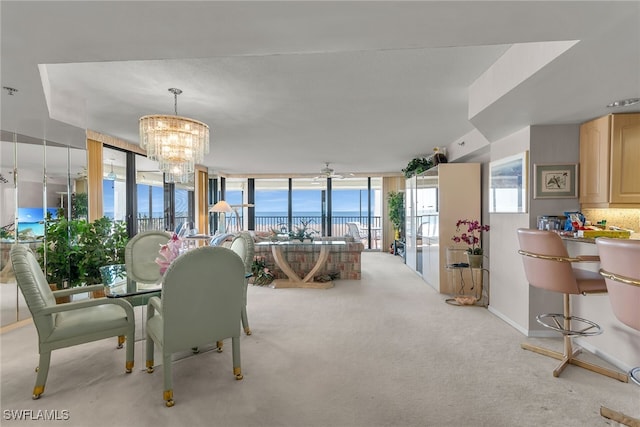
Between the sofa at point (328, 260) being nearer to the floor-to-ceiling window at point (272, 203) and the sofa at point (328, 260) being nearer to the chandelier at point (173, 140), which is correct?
the chandelier at point (173, 140)

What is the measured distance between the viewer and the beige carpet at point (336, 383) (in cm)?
184

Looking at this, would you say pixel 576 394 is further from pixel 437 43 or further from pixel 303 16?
pixel 303 16

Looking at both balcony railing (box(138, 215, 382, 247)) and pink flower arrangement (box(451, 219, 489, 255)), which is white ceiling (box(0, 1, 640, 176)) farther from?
balcony railing (box(138, 215, 382, 247))

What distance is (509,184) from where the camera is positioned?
3361 millimetres

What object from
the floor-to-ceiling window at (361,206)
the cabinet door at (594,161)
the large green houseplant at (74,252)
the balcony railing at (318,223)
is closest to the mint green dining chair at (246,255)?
the large green houseplant at (74,252)

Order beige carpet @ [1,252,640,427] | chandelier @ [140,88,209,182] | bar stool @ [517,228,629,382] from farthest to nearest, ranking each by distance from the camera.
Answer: chandelier @ [140,88,209,182] < bar stool @ [517,228,629,382] < beige carpet @ [1,252,640,427]

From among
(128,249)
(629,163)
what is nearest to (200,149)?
(128,249)

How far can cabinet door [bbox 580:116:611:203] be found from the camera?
105 inches

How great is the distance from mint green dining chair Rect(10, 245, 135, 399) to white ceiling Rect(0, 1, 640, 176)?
127 centimetres

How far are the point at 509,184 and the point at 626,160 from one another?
925 millimetres

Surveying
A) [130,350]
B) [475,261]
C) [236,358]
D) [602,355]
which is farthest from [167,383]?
[475,261]

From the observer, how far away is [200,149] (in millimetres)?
3174

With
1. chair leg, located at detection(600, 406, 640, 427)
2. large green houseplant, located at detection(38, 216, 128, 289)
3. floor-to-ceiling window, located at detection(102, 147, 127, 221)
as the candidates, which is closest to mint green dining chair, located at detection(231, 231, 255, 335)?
large green houseplant, located at detection(38, 216, 128, 289)

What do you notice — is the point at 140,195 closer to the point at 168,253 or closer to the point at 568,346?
the point at 168,253
